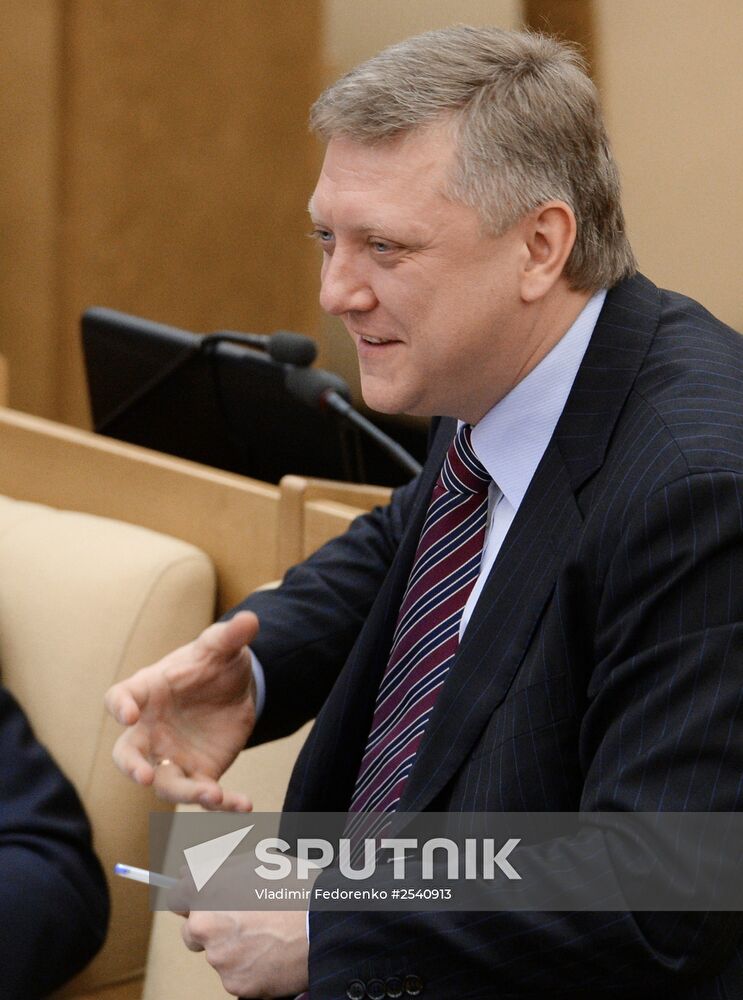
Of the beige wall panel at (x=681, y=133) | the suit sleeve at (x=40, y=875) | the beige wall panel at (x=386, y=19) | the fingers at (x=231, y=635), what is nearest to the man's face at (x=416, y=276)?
the fingers at (x=231, y=635)

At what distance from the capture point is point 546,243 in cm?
100

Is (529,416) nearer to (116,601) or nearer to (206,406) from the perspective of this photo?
(116,601)

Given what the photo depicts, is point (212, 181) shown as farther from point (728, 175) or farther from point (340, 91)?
point (340, 91)

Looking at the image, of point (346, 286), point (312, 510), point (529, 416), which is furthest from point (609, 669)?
point (312, 510)

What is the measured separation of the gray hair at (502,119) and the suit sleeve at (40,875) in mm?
932

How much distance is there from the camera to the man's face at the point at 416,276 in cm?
97

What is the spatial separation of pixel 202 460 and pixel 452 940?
132 centimetres

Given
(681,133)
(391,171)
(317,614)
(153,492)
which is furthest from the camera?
(681,133)

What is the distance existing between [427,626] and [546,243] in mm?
343

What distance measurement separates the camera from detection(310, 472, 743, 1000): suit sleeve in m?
0.81

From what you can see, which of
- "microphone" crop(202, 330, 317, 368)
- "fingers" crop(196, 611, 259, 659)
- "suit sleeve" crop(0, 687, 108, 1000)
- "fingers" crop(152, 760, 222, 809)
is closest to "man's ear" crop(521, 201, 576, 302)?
"fingers" crop(196, 611, 259, 659)

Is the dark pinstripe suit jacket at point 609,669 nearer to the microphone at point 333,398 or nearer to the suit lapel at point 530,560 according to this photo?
the suit lapel at point 530,560

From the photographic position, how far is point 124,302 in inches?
139

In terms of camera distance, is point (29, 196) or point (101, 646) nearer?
point (101, 646)
